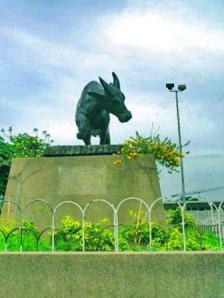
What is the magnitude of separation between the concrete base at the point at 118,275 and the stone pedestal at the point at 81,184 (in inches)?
128

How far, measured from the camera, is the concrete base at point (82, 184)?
836 cm

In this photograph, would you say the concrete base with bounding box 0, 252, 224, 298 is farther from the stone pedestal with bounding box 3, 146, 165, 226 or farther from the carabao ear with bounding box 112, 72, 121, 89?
the carabao ear with bounding box 112, 72, 121, 89

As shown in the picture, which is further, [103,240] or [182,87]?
[182,87]

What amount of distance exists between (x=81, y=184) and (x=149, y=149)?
1.42m

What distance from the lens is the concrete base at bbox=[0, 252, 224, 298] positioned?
4.80 m

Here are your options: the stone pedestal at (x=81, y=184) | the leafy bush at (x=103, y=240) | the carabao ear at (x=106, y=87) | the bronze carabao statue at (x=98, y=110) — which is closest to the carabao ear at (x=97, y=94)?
the bronze carabao statue at (x=98, y=110)

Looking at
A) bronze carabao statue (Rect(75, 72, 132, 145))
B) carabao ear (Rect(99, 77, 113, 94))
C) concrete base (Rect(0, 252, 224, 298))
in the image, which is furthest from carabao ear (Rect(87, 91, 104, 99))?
concrete base (Rect(0, 252, 224, 298))

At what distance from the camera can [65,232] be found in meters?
6.48

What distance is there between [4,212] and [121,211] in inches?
88.3

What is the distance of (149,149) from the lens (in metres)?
8.44

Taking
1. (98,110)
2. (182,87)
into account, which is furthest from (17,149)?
(182,87)

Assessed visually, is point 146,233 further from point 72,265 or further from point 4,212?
point 4,212

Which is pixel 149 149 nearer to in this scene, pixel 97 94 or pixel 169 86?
pixel 97 94

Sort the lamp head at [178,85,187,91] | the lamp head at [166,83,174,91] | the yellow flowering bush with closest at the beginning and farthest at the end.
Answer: the yellow flowering bush < the lamp head at [166,83,174,91] < the lamp head at [178,85,187,91]
